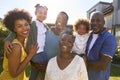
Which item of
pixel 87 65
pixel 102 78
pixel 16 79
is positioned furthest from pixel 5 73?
pixel 102 78

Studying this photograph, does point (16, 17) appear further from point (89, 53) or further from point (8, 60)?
point (89, 53)

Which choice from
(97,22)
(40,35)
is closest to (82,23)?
(97,22)

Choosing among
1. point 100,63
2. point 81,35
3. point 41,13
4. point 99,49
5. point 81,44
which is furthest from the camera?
point 41,13

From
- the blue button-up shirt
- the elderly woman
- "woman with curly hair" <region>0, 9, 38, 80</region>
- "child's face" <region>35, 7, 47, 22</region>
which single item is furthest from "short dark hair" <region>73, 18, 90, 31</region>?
"woman with curly hair" <region>0, 9, 38, 80</region>

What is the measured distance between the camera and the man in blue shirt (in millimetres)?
5172

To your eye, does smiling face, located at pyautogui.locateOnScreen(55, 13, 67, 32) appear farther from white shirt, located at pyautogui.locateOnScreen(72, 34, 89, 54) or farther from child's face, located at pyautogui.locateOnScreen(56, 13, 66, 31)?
white shirt, located at pyautogui.locateOnScreen(72, 34, 89, 54)

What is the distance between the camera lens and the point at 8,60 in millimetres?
4406

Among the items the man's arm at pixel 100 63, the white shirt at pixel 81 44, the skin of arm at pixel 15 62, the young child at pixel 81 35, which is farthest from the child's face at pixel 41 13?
the skin of arm at pixel 15 62

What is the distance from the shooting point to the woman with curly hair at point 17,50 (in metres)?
4.41

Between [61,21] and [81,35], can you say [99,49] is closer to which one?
[81,35]

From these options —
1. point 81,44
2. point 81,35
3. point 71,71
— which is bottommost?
point 71,71

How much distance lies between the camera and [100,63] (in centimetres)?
512

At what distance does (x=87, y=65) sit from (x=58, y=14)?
1.07 metres

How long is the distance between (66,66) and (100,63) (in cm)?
→ 65
